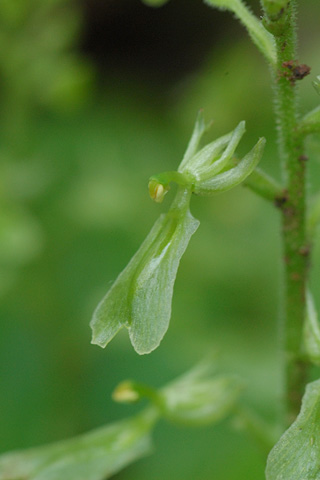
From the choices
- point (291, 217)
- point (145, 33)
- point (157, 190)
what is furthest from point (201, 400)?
point (145, 33)

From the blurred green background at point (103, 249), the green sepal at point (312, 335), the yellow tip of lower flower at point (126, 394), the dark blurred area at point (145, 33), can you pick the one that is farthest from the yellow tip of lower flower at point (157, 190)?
the dark blurred area at point (145, 33)

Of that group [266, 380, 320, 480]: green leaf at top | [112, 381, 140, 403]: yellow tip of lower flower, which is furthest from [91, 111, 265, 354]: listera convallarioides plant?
[112, 381, 140, 403]: yellow tip of lower flower

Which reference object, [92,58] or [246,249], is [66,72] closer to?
[246,249]

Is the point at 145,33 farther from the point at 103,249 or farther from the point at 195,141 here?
the point at 195,141

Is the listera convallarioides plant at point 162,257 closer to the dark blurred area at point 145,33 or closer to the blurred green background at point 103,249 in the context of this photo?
the blurred green background at point 103,249

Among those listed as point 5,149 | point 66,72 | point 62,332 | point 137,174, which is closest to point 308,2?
point 137,174

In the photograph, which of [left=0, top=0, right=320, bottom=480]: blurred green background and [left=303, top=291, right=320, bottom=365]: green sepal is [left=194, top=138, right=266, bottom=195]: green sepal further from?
[left=0, top=0, right=320, bottom=480]: blurred green background

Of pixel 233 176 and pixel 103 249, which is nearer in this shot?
pixel 233 176
